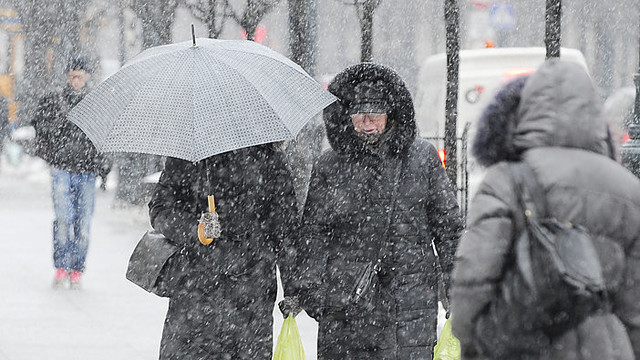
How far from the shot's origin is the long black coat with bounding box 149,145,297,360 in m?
5.22

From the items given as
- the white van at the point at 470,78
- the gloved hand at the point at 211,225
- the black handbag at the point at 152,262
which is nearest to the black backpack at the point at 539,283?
the gloved hand at the point at 211,225

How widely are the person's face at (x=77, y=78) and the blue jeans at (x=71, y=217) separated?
69cm

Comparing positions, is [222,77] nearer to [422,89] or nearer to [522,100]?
[522,100]

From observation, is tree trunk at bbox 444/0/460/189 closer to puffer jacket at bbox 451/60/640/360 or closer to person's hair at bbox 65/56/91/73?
person's hair at bbox 65/56/91/73

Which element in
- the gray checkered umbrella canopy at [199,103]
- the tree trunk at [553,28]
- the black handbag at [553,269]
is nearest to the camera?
the black handbag at [553,269]

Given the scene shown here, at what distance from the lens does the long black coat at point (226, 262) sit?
5223 millimetres

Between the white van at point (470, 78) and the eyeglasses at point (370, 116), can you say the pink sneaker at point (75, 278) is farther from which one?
the eyeglasses at point (370, 116)

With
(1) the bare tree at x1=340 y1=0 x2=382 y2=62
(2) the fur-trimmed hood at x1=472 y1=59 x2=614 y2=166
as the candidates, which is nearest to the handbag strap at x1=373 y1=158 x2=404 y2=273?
(2) the fur-trimmed hood at x1=472 y1=59 x2=614 y2=166

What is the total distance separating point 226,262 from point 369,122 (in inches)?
32.6

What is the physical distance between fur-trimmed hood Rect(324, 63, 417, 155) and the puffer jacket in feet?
6.03

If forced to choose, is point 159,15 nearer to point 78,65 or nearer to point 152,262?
point 78,65

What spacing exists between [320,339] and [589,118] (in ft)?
7.32

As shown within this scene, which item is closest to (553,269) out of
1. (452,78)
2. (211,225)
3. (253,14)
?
(211,225)

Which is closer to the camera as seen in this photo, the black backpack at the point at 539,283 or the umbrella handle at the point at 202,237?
the black backpack at the point at 539,283
